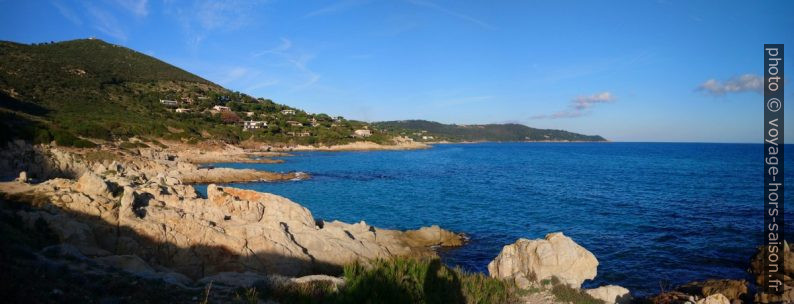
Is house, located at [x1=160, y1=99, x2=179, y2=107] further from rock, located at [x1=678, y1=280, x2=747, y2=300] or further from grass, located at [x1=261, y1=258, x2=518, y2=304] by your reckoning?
rock, located at [x1=678, y1=280, x2=747, y2=300]

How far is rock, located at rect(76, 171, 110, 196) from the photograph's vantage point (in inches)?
606

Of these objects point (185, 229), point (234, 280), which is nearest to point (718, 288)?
point (234, 280)

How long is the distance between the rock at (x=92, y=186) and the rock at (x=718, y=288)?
2270 cm

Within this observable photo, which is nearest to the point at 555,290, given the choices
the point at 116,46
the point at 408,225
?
the point at 408,225

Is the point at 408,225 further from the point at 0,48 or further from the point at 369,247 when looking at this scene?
the point at 0,48

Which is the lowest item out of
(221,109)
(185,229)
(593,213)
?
(593,213)

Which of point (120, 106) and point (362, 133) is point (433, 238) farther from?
point (362, 133)

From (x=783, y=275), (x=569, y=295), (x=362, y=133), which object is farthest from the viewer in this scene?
(x=362, y=133)

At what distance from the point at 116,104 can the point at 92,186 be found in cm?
9147

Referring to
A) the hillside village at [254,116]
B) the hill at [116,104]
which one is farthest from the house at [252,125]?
the hill at [116,104]

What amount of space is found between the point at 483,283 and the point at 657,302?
22.9 feet

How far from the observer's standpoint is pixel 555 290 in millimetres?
13289

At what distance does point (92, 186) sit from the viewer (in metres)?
15.5

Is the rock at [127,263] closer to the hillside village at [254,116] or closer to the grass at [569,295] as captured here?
the grass at [569,295]
